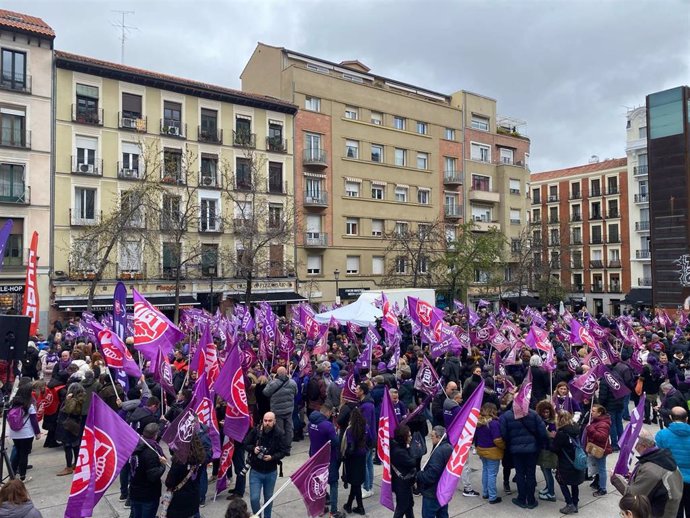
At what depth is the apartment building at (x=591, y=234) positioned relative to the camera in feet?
182

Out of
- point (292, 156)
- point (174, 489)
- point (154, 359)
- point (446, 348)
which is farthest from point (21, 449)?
point (292, 156)

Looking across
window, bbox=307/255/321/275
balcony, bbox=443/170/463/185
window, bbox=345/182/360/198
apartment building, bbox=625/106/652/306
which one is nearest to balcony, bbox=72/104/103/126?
window, bbox=307/255/321/275

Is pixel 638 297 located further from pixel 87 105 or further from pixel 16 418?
pixel 16 418

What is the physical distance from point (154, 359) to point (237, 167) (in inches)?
1098

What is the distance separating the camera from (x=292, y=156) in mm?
38781

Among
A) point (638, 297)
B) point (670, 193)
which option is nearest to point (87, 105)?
point (670, 193)

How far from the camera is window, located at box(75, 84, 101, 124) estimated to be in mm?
31297

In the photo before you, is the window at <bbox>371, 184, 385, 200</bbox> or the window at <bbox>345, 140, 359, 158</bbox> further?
the window at <bbox>371, 184, 385, 200</bbox>

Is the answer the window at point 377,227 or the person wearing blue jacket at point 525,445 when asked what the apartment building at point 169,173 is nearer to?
the window at point 377,227

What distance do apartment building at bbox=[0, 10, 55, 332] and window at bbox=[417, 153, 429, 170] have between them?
2730 cm

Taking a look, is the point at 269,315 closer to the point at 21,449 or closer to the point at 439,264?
the point at 21,449

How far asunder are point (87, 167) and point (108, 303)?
26.7ft

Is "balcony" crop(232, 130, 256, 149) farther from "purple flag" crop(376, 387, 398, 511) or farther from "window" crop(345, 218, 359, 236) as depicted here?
"purple flag" crop(376, 387, 398, 511)

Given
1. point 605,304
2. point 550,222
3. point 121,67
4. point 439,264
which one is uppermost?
point 121,67
